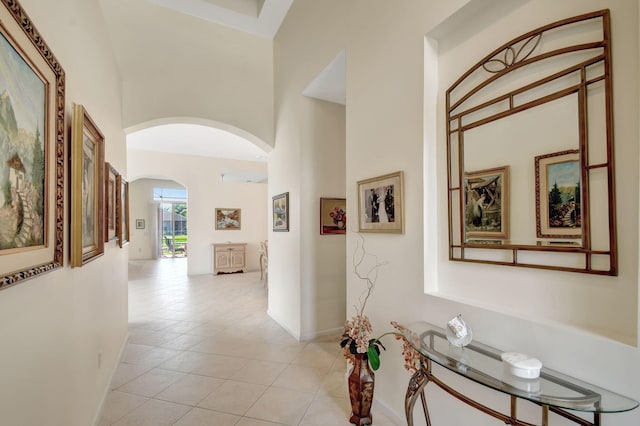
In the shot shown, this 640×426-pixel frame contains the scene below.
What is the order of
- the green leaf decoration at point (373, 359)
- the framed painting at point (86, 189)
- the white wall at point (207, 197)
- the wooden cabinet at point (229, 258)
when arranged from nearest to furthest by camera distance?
the framed painting at point (86, 189) → the green leaf decoration at point (373, 359) → the white wall at point (207, 197) → the wooden cabinet at point (229, 258)

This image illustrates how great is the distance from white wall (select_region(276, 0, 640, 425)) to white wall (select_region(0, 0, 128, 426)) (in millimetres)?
1958

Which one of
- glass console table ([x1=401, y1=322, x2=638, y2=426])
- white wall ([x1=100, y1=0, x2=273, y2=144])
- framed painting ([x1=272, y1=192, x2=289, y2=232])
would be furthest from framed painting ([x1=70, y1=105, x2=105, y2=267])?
framed painting ([x1=272, y1=192, x2=289, y2=232])

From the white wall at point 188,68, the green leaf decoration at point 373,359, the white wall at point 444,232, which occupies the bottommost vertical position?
the green leaf decoration at point 373,359

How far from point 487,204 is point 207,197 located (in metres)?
8.25

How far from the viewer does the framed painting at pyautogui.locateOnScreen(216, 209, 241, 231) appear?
29.0 feet

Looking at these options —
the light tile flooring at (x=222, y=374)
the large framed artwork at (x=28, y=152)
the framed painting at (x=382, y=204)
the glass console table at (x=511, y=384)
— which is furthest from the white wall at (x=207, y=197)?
the glass console table at (x=511, y=384)

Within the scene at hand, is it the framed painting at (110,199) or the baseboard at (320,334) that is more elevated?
the framed painting at (110,199)

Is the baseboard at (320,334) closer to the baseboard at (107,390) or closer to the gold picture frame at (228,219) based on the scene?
the baseboard at (107,390)

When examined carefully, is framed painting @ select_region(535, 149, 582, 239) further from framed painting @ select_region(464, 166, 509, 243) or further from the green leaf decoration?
the green leaf decoration

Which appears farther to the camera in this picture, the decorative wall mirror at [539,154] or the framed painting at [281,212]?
the framed painting at [281,212]

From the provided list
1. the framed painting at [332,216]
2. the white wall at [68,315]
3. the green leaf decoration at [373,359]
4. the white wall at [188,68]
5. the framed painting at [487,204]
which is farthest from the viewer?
the framed painting at [332,216]

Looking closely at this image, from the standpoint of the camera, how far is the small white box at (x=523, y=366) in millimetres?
1167

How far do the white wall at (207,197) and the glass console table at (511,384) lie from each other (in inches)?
312

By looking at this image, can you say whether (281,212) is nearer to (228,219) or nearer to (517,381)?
(517,381)
